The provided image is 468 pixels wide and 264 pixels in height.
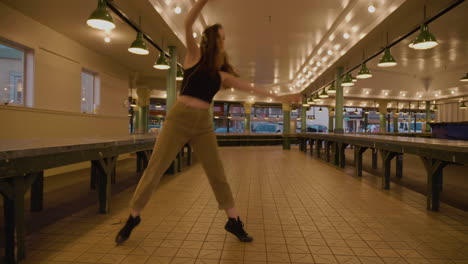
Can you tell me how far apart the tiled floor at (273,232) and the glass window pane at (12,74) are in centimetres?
387

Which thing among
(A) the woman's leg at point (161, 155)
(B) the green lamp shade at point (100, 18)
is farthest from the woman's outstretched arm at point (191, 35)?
(B) the green lamp shade at point (100, 18)

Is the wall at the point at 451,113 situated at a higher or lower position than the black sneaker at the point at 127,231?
higher

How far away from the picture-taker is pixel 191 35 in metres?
1.98

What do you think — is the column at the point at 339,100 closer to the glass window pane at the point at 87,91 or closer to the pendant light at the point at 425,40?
the pendant light at the point at 425,40

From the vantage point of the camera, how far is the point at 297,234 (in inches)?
108

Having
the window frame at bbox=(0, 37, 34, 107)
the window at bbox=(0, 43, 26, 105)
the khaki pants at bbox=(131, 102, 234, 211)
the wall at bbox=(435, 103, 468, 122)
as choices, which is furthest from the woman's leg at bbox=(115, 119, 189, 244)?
the wall at bbox=(435, 103, 468, 122)

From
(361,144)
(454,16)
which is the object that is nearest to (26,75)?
(361,144)

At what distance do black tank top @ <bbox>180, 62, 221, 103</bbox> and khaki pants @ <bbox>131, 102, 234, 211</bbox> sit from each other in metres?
0.11

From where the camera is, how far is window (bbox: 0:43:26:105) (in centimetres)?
607

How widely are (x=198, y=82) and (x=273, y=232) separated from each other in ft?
5.36

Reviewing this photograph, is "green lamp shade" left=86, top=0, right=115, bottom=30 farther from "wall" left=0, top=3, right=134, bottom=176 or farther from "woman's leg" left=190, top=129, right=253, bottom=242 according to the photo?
"wall" left=0, top=3, right=134, bottom=176

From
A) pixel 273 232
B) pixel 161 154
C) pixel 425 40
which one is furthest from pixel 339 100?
pixel 161 154

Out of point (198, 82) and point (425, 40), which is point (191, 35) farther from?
point (425, 40)

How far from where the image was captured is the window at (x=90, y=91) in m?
9.02
